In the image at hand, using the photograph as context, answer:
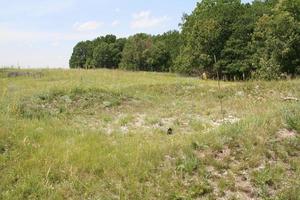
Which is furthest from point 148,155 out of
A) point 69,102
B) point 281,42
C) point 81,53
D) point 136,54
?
point 81,53

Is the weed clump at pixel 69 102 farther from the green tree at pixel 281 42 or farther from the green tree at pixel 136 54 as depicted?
the green tree at pixel 136 54

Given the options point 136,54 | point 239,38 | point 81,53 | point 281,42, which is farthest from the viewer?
point 81,53

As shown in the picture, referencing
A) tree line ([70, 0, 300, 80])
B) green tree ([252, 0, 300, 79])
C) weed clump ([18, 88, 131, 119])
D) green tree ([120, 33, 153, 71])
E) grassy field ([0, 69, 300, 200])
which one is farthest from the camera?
green tree ([120, 33, 153, 71])

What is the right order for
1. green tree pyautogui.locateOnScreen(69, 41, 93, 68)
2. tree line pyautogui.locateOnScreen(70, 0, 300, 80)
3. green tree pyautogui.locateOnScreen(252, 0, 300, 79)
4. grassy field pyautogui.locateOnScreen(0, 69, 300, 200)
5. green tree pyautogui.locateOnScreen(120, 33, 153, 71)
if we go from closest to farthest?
grassy field pyautogui.locateOnScreen(0, 69, 300, 200), green tree pyautogui.locateOnScreen(252, 0, 300, 79), tree line pyautogui.locateOnScreen(70, 0, 300, 80), green tree pyautogui.locateOnScreen(120, 33, 153, 71), green tree pyautogui.locateOnScreen(69, 41, 93, 68)

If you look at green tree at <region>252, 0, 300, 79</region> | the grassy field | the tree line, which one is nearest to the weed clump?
the grassy field

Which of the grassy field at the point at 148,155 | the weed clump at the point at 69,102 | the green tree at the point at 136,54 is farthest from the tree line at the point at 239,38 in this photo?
the grassy field at the point at 148,155

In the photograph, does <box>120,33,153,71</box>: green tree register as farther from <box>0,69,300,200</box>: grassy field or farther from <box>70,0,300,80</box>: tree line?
<box>0,69,300,200</box>: grassy field

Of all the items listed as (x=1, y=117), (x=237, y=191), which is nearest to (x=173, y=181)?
(x=237, y=191)

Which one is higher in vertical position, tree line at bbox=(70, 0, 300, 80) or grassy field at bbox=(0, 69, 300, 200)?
tree line at bbox=(70, 0, 300, 80)

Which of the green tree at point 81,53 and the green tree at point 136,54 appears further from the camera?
the green tree at point 81,53

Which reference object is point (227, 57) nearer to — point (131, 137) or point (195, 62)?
point (195, 62)

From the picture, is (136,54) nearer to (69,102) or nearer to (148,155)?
(69,102)

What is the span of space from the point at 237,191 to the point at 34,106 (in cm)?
627

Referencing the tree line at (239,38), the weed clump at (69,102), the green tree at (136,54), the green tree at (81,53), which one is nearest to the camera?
the weed clump at (69,102)
